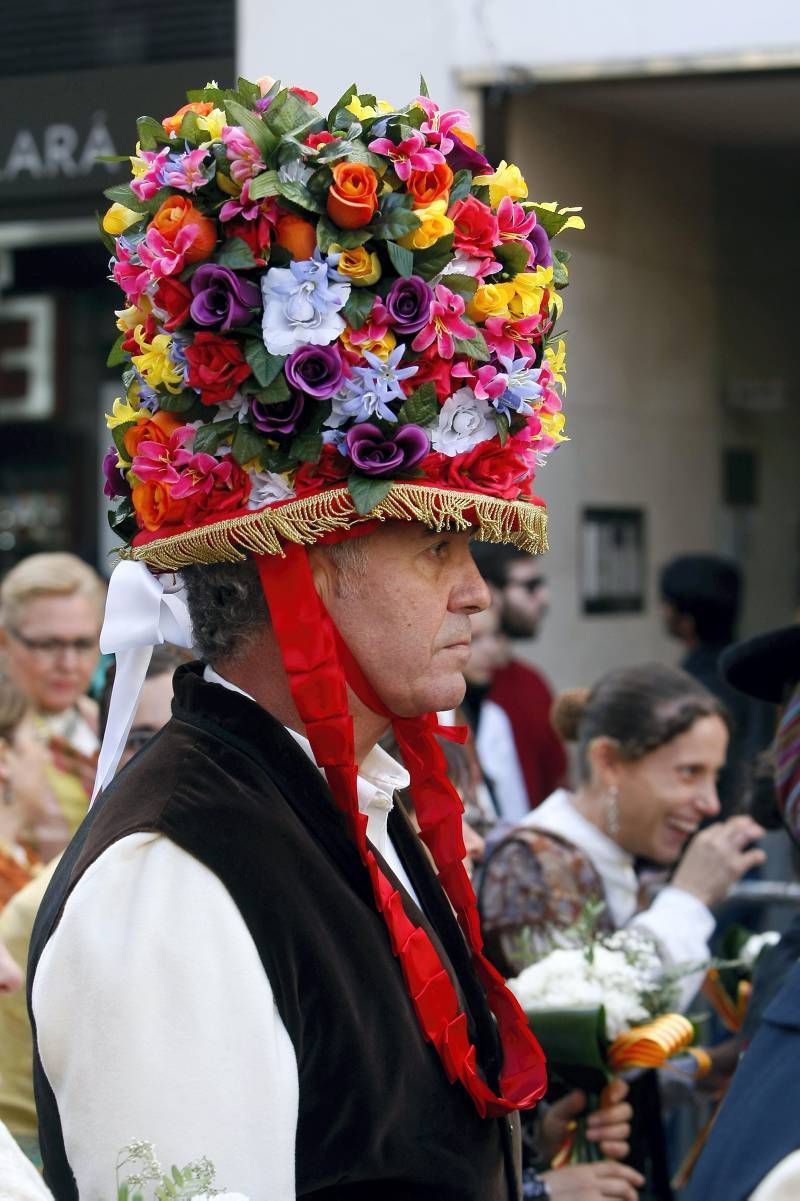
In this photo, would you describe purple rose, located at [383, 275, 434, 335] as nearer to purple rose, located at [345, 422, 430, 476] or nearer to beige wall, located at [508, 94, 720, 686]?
purple rose, located at [345, 422, 430, 476]

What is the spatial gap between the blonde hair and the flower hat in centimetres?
353

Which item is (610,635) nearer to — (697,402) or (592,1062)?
(697,402)

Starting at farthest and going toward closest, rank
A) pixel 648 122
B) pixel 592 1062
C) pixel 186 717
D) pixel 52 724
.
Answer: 1. pixel 648 122
2. pixel 52 724
3. pixel 592 1062
4. pixel 186 717

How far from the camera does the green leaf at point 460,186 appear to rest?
7.23 feet

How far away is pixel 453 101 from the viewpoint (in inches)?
290

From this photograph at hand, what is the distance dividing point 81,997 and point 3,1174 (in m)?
0.51

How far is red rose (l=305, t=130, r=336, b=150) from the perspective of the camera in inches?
84.6

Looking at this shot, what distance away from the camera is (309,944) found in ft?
6.49

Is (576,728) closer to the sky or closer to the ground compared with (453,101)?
closer to the ground

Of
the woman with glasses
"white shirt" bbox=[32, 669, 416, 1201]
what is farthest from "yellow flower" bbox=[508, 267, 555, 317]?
the woman with glasses

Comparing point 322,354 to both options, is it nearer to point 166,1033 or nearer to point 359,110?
point 359,110

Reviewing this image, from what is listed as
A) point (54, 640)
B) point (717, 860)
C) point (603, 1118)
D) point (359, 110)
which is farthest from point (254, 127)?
point (54, 640)

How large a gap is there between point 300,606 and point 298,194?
49 centimetres

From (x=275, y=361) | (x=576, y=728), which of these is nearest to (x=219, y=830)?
(x=275, y=361)
